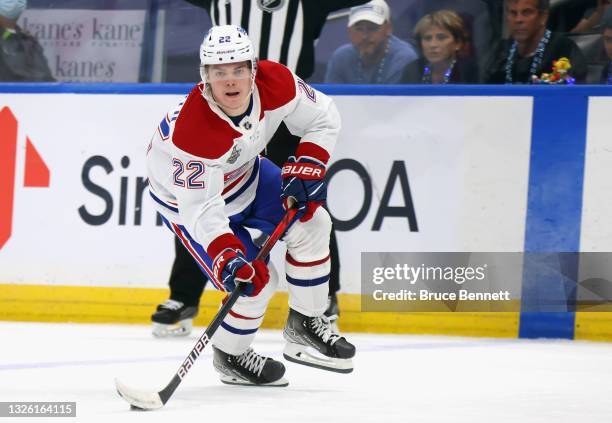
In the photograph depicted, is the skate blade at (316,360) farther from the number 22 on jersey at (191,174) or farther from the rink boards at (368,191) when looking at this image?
the rink boards at (368,191)

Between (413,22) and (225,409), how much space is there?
102 inches

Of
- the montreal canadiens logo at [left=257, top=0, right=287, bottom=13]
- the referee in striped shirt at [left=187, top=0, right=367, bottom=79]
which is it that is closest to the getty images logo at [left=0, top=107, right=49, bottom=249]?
the referee in striped shirt at [left=187, top=0, right=367, bottom=79]

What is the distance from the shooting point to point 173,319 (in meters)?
4.82

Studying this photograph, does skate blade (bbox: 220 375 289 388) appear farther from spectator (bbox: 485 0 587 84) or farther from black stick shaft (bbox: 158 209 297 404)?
spectator (bbox: 485 0 587 84)

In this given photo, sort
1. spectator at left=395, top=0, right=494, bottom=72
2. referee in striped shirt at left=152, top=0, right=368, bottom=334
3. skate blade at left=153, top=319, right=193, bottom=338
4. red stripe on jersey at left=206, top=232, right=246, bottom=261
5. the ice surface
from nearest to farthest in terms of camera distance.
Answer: the ice surface → red stripe on jersey at left=206, top=232, right=246, bottom=261 → skate blade at left=153, top=319, right=193, bottom=338 → referee in striped shirt at left=152, top=0, right=368, bottom=334 → spectator at left=395, top=0, right=494, bottom=72

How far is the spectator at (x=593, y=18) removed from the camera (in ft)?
16.6

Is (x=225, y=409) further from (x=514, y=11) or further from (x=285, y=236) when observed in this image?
(x=514, y=11)

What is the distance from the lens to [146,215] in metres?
5.18

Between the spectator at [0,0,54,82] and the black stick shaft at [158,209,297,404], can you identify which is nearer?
the black stick shaft at [158,209,297,404]

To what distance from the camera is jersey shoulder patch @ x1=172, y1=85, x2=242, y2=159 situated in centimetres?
339

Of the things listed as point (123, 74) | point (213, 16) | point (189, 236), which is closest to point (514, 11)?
point (213, 16)

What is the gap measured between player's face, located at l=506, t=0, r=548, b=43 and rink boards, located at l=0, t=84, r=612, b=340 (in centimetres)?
30

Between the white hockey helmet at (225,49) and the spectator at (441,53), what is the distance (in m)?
1.89

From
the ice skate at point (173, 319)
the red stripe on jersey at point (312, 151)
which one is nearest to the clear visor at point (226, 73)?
the red stripe on jersey at point (312, 151)
